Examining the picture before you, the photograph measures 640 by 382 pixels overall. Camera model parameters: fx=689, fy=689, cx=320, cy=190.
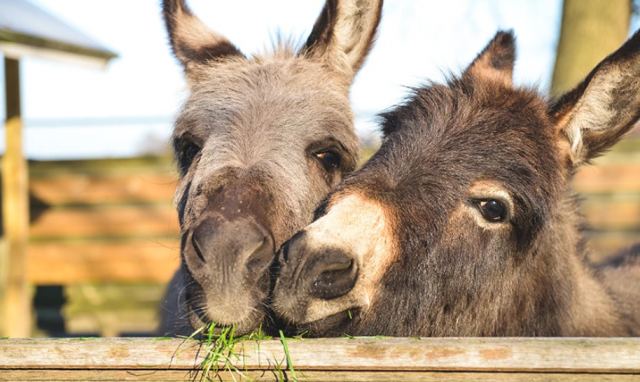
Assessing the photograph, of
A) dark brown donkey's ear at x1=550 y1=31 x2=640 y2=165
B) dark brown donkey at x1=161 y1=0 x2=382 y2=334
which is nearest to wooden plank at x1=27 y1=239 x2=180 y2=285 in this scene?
dark brown donkey at x1=161 y1=0 x2=382 y2=334

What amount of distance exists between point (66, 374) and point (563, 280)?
93.0 inches

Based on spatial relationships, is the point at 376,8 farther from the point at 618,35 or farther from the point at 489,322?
the point at 618,35

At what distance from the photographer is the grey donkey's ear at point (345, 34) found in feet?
13.7

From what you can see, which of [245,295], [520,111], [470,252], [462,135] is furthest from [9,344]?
[520,111]

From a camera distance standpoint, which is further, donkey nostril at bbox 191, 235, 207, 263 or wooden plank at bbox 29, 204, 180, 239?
wooden plank at bbox 29, 204, 180, 239

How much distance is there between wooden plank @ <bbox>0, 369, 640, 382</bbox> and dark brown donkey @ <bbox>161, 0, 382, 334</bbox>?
0.45m

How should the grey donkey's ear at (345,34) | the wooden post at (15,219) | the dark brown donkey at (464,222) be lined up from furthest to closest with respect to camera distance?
1. the wooden post at (15,219)
2. the grey donkey's ear at (345,34)
3. the dark brown donkey at (464,222)

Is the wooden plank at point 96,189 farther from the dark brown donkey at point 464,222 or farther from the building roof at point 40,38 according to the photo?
the dark brown donkey at point 464,222

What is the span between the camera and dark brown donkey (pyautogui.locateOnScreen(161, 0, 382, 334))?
9.11 feet

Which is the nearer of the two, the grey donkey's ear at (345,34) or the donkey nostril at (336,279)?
the donkey nostril at (336,279)

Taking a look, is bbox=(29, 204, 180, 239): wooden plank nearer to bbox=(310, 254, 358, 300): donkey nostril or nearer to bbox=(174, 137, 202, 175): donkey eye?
bbox=(174, 137, 202, 175): donkey eye

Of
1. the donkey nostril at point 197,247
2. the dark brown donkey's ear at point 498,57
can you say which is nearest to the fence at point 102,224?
the dark brown donkey's ear at point 498,57

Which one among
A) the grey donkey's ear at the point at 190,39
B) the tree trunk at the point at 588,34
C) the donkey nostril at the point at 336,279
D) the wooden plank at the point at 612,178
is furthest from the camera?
the wooden plank at the point at 612,178

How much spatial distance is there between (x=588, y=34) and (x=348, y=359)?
575cm
